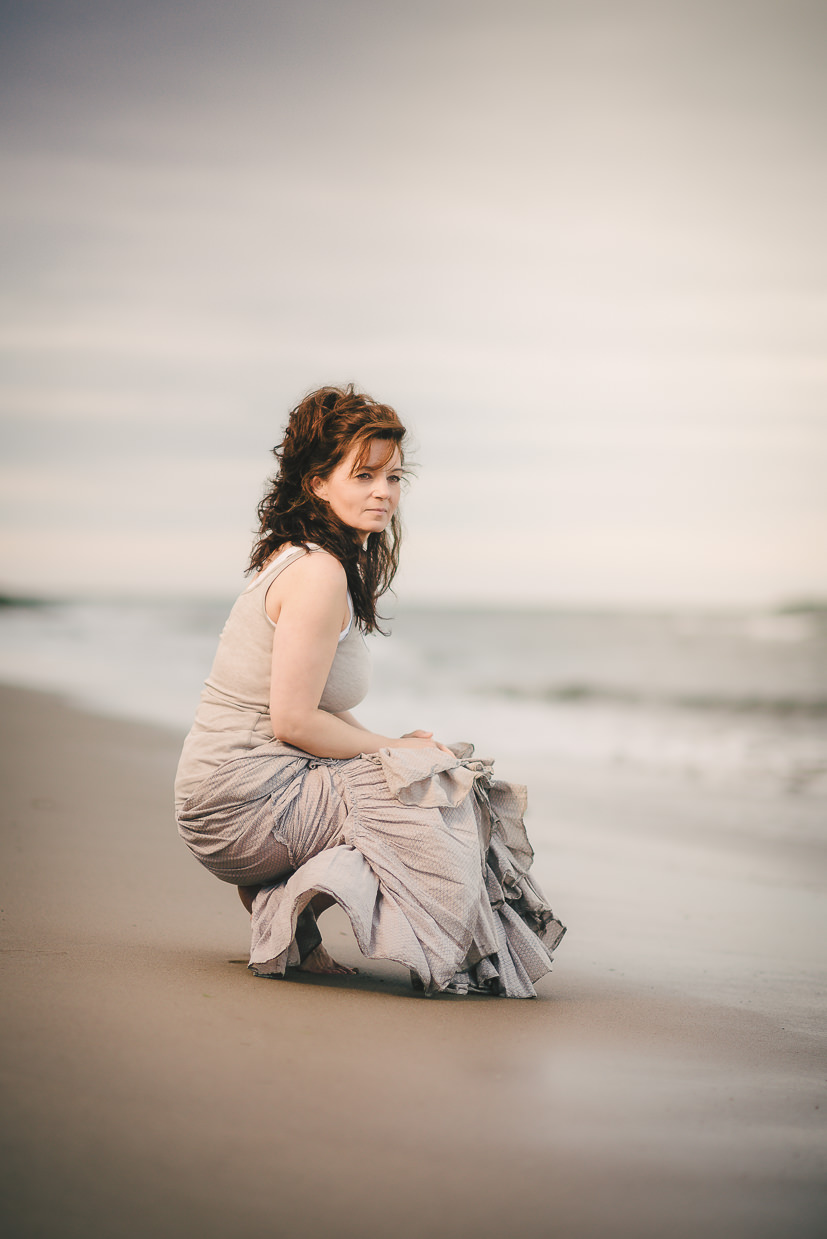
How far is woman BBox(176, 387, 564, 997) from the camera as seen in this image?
9.02 feet

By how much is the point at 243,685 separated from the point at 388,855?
2.13 feet

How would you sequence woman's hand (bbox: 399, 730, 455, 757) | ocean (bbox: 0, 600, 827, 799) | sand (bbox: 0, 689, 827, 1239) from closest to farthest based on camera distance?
sand (bbox: 0, 689, 827, 1239) → woman's hand (bbox: 399, 730, 455, 757) → ocean (bbox: 0, 600, 827, 799)

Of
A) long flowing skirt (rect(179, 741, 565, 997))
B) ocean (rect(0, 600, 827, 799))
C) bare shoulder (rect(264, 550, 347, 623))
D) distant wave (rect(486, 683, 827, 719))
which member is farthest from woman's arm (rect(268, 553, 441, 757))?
distant wave (rect(486, 683, 827, 719))

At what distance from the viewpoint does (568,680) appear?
19.6 metres

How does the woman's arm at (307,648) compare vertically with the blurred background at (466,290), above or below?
below

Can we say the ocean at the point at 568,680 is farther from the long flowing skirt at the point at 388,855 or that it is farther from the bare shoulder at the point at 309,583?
the bare shoulder at the point at 309,583

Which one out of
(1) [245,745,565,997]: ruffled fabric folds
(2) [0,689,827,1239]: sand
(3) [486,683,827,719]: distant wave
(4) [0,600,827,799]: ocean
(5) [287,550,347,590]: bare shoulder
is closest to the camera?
(2) [0,689,827,1239]: sand

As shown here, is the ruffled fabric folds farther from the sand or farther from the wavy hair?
the wavy hair

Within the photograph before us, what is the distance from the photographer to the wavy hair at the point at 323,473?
10.1 feet

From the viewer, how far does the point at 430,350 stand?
17625 millimetres

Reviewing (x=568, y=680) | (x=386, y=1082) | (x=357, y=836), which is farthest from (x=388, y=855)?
(x=568, y=680)

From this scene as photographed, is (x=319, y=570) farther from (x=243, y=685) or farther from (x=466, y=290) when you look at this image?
(x=466, y=290)

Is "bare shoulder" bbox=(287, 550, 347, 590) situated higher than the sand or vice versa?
"bare shoulder" bbox=(287, 550, 347, 590)

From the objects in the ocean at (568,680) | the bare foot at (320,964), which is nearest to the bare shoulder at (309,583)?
the bare foot at (320,964)
